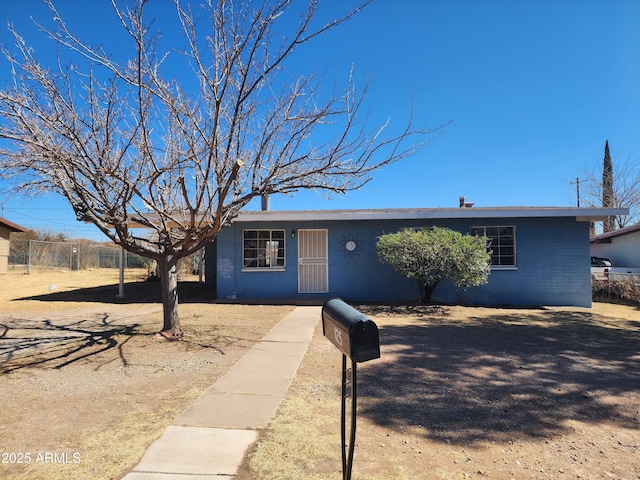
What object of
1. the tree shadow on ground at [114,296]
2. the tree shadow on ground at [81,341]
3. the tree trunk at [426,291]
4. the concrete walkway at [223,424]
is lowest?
the concrete walkway at [223,424]

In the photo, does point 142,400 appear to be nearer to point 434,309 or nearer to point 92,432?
point 92,432

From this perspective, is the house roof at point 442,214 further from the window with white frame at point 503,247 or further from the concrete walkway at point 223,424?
the concrete walkway at point 223,424

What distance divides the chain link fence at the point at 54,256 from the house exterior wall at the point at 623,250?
26555 mm

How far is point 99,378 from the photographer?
491cm

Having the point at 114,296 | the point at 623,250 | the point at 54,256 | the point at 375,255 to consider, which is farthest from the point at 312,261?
the point at 54,256

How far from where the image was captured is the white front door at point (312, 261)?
1321cm

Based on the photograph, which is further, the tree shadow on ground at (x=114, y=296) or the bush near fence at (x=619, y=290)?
the bush near fence at (x=619, y=290)

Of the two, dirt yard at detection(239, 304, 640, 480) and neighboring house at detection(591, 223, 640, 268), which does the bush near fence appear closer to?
neighboring house at detection(591, 223, 640, 268)

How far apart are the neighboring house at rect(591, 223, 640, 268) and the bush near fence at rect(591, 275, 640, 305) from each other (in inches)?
249

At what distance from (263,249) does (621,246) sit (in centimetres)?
1888

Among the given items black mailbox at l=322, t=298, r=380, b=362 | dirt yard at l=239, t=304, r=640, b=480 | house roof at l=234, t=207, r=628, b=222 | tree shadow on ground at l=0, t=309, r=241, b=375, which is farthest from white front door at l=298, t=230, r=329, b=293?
black mailbox at l=322, t=298, r=380, b=362

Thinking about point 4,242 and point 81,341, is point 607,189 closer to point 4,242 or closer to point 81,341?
point 81,341

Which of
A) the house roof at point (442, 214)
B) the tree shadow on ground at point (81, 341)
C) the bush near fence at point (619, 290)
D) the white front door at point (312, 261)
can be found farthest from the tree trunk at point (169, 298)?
the bush near fence at point (619, 290)

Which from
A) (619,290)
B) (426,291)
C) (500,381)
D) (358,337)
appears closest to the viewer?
(358,337)
